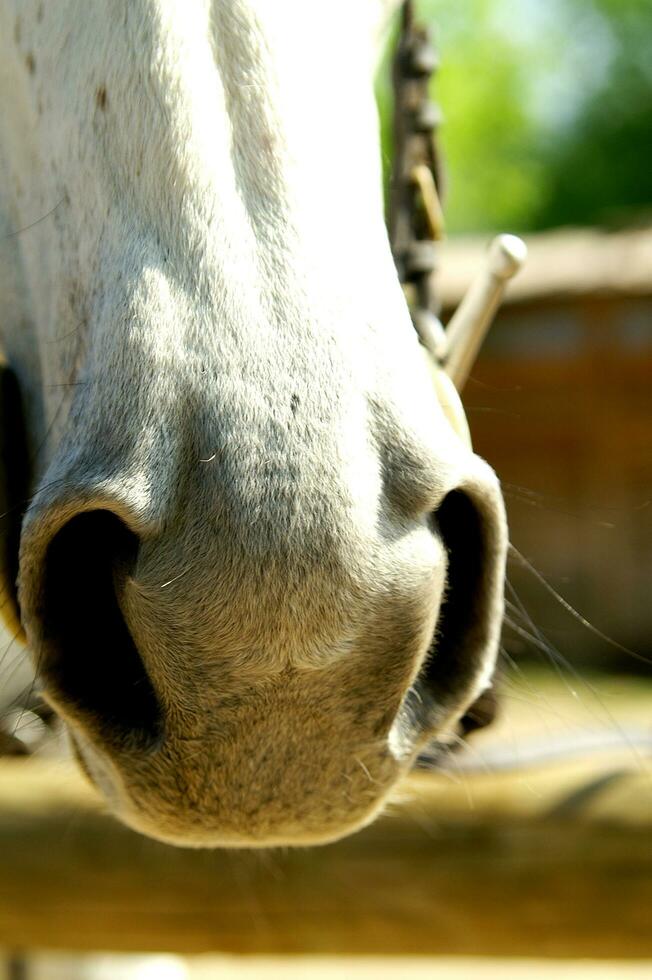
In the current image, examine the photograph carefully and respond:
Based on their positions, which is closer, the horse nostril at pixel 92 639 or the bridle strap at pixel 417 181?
the horse nostril at pixel 92 639

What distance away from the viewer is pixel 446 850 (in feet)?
5.19

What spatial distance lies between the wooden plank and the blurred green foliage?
613 inches

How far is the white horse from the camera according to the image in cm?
85

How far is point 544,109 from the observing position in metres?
18.9

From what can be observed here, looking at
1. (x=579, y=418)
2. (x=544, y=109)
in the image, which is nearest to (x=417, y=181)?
(x=579, y=418)

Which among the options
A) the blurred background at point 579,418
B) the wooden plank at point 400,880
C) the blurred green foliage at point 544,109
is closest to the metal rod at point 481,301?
the wooden plank at point 400,880

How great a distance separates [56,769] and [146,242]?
37.4 inches

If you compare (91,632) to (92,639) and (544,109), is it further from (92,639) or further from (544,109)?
(544,109)

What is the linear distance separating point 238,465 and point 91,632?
210 mm

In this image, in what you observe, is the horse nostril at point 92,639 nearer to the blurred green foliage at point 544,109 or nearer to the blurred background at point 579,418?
the blurred background at point 579,418

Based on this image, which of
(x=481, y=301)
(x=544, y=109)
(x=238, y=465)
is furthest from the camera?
(x=544, y=109)

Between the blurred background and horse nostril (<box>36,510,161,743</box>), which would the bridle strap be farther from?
the blurred background

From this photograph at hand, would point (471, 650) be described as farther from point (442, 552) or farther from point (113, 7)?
point (113, 7)

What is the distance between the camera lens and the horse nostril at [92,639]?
92cm
